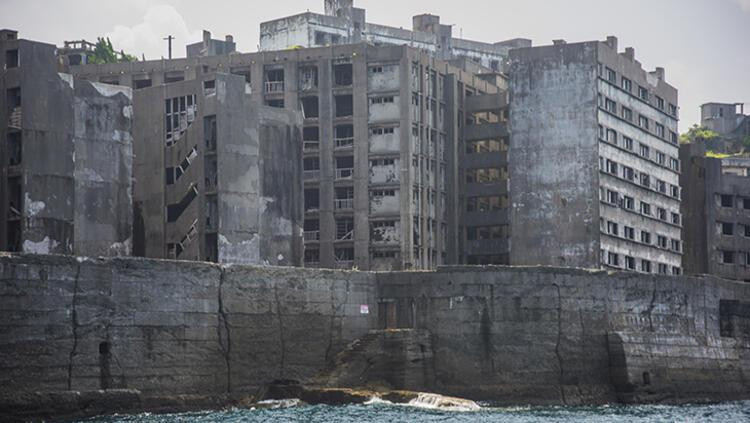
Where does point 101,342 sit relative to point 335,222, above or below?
below

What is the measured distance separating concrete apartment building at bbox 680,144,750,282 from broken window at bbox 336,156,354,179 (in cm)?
2684

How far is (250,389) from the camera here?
50.1 metres

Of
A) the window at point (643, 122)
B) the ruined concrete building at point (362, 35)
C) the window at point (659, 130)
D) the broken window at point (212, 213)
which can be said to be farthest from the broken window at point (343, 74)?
the window at point (659, 130)

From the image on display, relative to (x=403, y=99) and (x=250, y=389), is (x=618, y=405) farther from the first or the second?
(x=403, y=99)

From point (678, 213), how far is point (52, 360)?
66.1m

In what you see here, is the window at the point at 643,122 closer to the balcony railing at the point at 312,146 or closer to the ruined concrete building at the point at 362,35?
the ruined concrete building at the point at 362,35

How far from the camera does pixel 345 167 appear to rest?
313 ft

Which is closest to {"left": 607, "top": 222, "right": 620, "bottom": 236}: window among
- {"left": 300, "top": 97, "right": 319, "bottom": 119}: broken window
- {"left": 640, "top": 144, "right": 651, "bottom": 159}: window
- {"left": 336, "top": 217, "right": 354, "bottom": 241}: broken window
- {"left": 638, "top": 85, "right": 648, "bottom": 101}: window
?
{"left": 640, "top": 144, "right": 651, "bottom": 159}: window

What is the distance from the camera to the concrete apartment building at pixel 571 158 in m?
89.3

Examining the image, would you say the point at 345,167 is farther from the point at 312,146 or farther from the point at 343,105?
the point at 343,105

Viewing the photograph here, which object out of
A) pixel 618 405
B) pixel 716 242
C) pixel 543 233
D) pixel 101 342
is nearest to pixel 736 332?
pixel 618 405

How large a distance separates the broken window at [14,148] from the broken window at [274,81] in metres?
29.8

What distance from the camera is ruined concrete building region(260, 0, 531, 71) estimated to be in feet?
372

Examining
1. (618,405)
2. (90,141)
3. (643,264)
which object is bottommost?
(618,405)
